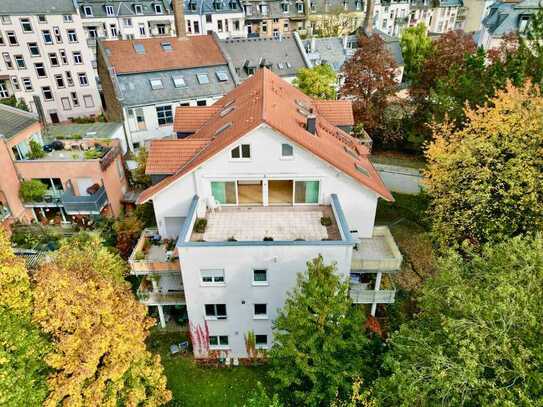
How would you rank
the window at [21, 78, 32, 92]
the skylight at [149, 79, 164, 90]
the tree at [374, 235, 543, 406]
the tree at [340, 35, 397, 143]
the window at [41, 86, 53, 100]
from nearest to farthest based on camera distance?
1. the tree at [374, 235, 543, 406]
2. the tree at [340, 35, 397, 143]
3. the skylight at [149, 79, 164, 90]
4. the window at [21, 78, 32, 92]
5. the window at [41, 86, 53, 100]

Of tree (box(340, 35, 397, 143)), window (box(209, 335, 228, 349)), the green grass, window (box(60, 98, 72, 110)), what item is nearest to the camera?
the green grass

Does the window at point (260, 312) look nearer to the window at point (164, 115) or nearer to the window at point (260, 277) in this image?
the window at point (260, 277)

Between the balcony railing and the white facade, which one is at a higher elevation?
the white facade

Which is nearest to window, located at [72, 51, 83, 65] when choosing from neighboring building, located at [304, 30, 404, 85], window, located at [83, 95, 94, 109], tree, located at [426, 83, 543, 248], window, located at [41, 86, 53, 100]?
window, located at [83, 95, 94, 109]

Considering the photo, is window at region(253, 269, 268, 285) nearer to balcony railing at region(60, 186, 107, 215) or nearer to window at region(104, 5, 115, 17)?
balcony railing at region(60, 186, 107, 215)

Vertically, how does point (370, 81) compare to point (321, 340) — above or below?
above

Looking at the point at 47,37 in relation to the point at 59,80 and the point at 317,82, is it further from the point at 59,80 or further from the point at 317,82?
the point at 317,82

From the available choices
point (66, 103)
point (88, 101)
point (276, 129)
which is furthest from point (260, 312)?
point (66, 103)

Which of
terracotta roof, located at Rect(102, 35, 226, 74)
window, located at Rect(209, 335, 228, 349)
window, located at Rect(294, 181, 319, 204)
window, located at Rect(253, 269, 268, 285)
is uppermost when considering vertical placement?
terracotta roof, located at Rect(102, 35, 226, 74)
